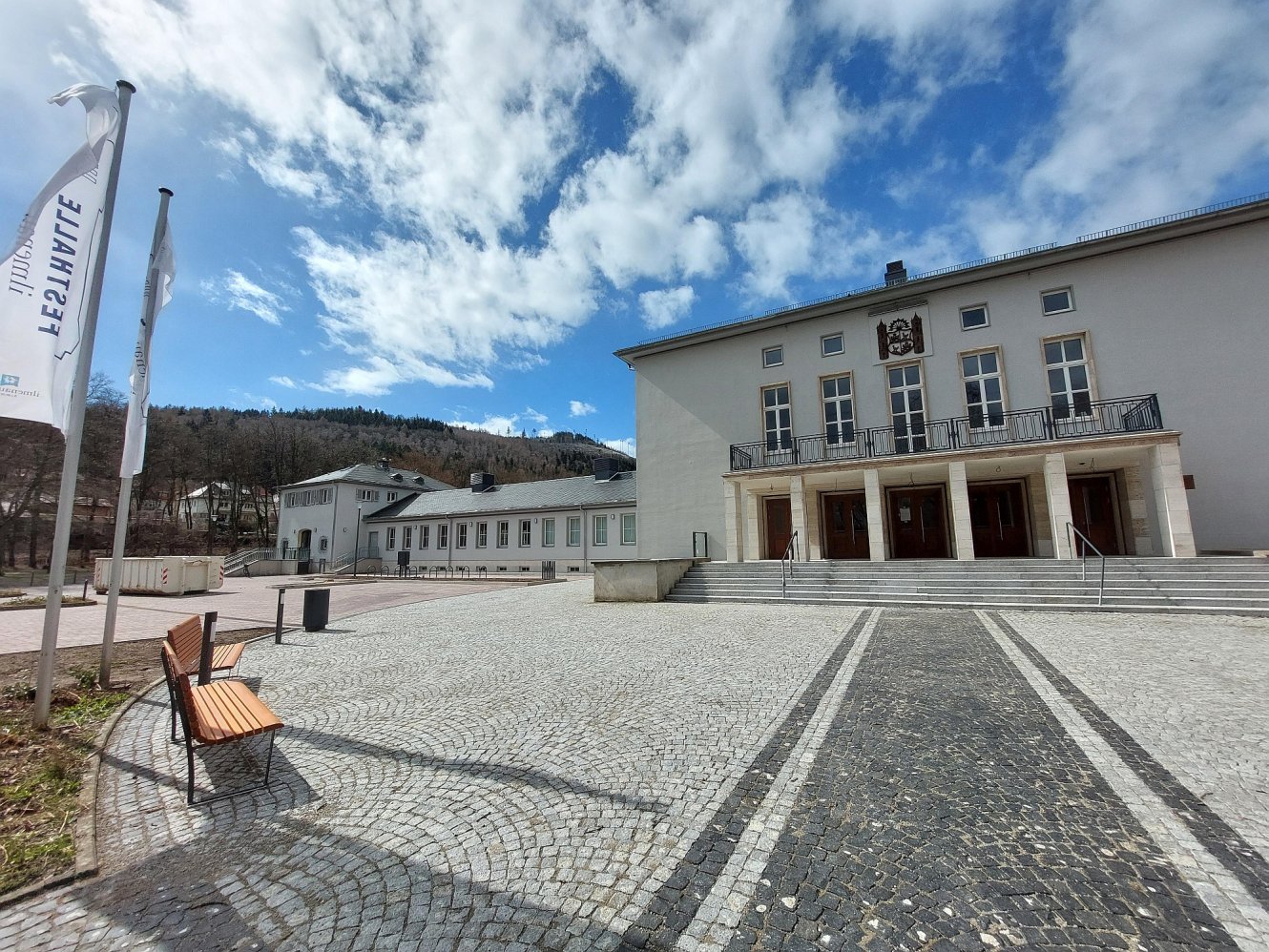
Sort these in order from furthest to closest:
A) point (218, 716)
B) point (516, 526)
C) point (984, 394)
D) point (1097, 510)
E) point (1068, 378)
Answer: point (516, 526)
point (984, 394)
point (1068, 378)
point (1097, 510)
point (218, 716)

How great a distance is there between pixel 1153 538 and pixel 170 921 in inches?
841

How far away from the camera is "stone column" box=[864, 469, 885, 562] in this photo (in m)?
16.5

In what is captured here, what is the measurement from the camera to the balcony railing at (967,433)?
16062mm

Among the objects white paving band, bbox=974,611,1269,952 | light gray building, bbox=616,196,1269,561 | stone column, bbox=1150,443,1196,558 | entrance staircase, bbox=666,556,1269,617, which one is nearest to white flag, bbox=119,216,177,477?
white paving band, bbox=974,611,1269,952

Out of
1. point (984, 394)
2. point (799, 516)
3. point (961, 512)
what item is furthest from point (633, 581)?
point (984, 394)

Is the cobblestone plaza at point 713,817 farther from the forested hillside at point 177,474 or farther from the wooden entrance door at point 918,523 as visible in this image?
the forested hillside at point 177,474

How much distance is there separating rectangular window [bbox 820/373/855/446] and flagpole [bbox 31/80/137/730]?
19.3m

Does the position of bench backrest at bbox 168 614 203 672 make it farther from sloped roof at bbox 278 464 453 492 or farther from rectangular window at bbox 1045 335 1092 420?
sloped roof at bbox 278 464 453 492

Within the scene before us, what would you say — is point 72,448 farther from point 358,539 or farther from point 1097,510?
point 358,539

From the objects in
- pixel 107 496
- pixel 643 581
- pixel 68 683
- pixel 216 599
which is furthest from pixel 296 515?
pixel 68 683

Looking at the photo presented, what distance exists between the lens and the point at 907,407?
19281mm

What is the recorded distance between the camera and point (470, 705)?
5652mm

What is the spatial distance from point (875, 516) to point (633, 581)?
7775 mm

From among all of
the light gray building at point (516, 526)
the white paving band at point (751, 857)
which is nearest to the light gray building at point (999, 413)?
the light gray building at point (516, 526)
